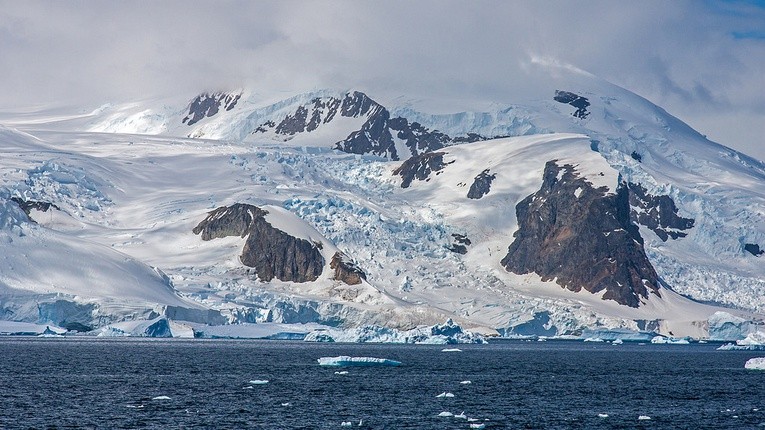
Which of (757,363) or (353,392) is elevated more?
(757,363)

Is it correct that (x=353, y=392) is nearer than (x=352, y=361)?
Yes

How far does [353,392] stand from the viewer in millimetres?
99875

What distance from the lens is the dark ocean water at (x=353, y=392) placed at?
8050 cm

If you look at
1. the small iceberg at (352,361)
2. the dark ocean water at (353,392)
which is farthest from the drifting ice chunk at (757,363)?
the small iceberg at (352,361)

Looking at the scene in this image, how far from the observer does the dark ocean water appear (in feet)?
264

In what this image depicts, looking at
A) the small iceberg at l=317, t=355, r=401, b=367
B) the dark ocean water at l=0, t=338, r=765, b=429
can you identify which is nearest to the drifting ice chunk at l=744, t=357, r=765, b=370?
the dark ocean water at l=0, t=338, r=765, b=429

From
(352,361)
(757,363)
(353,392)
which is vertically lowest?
(353,392)

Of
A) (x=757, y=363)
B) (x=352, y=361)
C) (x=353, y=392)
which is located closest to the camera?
(x=353, y=392)

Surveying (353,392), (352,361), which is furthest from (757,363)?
(353,392)

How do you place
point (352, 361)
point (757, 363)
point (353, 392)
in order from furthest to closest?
point (757, 363) → point (352, 361) → point (353, 392)

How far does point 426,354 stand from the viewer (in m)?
170

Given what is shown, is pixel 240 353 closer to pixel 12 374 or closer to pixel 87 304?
pixel 87 304

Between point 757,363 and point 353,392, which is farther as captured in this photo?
point 757,363

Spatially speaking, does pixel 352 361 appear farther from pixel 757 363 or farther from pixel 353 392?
pixel 757 363
